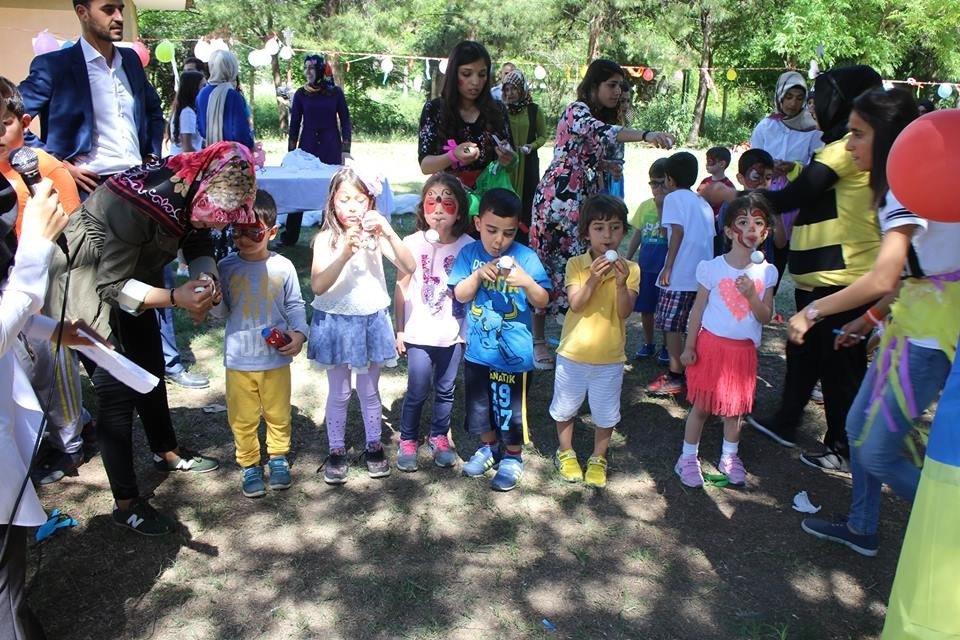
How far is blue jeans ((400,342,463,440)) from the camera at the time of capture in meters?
3.45

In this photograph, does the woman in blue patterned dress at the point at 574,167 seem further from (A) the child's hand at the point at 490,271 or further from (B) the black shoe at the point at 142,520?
(B) the black shoe at the point at 142,520

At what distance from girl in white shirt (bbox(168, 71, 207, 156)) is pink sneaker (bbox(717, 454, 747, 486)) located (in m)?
5.19

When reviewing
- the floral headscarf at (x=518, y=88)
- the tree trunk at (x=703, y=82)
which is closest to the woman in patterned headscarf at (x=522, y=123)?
the floral headscarf at (x=518, y=88)

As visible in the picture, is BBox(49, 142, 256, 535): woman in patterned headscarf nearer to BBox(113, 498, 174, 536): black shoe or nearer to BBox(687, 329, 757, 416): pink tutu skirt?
BBox(113, 498, 174, 536): black shoe

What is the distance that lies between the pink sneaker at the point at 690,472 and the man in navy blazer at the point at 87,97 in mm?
2983

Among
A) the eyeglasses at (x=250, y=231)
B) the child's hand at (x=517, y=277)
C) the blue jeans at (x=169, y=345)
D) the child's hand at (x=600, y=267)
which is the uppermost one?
the eyeglasses at (x=250, y=231)

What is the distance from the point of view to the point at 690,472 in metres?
3.49

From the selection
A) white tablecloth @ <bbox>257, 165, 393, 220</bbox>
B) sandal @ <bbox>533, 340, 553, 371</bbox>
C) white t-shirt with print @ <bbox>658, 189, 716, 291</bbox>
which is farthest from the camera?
white tablecloth @ <bbox>257, 165, 393, 220</bbox>

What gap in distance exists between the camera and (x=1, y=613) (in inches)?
71.2

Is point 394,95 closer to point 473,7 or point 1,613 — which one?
point 473,7

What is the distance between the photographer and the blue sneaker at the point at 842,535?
9.77ft

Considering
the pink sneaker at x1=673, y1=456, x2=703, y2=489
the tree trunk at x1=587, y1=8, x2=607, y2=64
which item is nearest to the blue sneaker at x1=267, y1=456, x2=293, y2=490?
the pink sneaker at x1=673, y1=456, x2=703, y2=489

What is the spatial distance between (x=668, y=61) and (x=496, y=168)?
858 inches

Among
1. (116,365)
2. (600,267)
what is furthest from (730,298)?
(116,365)
